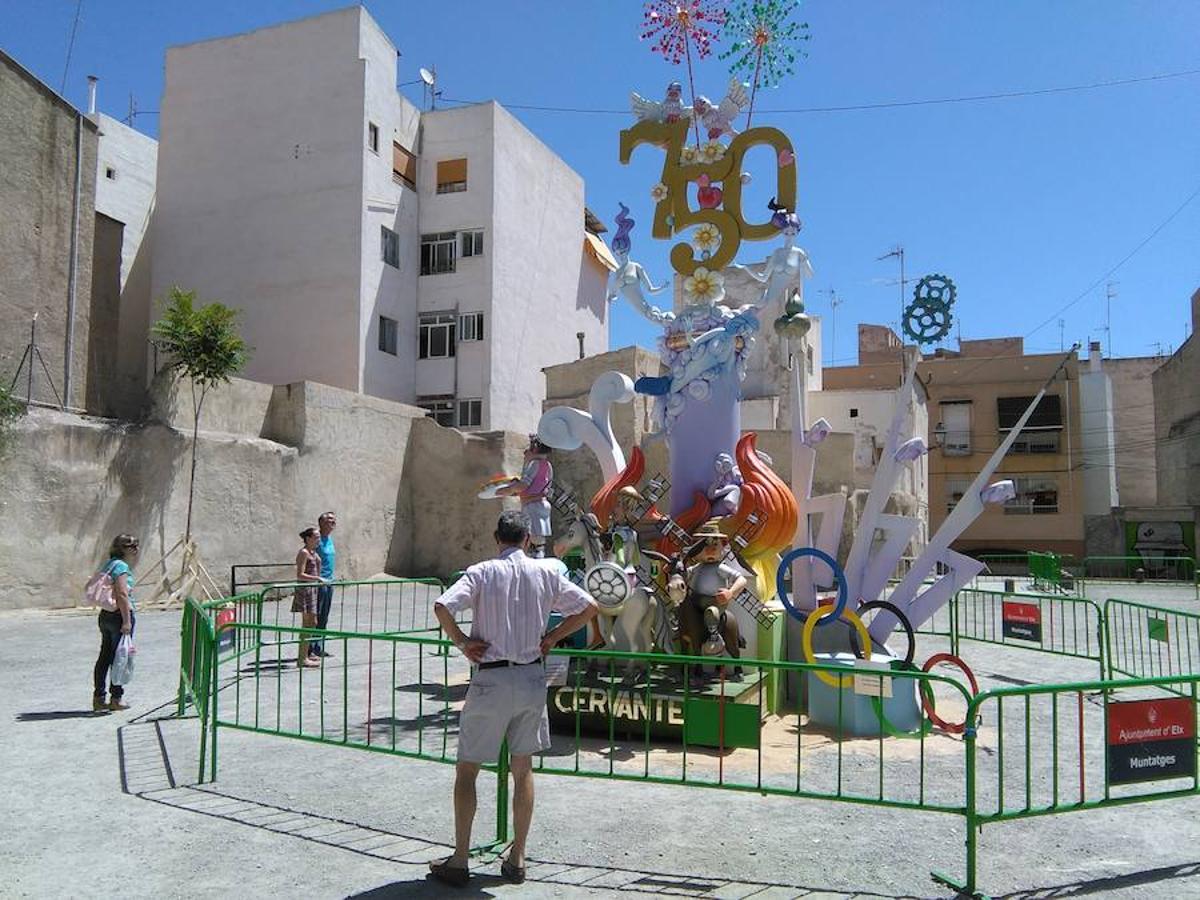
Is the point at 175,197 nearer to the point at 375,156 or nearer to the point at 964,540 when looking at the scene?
the point at 375,156

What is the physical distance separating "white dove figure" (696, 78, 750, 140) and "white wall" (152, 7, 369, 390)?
17.8 m

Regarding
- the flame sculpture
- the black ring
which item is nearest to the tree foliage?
the flame sculpture

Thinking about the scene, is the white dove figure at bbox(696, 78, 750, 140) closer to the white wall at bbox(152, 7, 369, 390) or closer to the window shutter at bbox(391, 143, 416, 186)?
the white wall at bbox(152, 7, 369, 390)

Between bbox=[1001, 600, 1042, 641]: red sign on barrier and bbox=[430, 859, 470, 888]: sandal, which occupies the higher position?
bbox=[1001, 600, 1042, 641]: red sign on barrier

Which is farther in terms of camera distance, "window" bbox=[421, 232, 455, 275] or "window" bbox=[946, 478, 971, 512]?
"window" bbox=[946, 478, 971, 512]

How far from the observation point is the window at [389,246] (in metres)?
28.1

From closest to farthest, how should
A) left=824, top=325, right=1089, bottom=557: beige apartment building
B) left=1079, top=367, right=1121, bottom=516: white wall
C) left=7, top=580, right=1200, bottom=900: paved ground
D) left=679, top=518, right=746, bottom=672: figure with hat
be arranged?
left=7, top=580, right=1200, bottom=900: paved ground
left=679, top=518, right=746, bottom=672: figure with hat
left=824, top=325, right=1089, bottom=557: beige apartment building
left=1079, top=367, right=1121, bottom=516: white wall

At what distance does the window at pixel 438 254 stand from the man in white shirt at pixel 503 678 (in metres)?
25.9

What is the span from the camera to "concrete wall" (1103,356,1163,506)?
43.0 m

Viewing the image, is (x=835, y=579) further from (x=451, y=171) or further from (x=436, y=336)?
(x=451, y=171)

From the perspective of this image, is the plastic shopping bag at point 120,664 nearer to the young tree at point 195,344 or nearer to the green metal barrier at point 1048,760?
the green metal barrier at point 1048,760

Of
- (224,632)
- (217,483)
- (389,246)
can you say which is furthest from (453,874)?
(389,246)

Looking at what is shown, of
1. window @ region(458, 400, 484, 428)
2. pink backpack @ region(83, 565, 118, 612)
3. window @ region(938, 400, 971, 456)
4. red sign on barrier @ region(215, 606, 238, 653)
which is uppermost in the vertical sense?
window @ region(938, 400, 971, 456)

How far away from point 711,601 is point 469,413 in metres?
21.8
